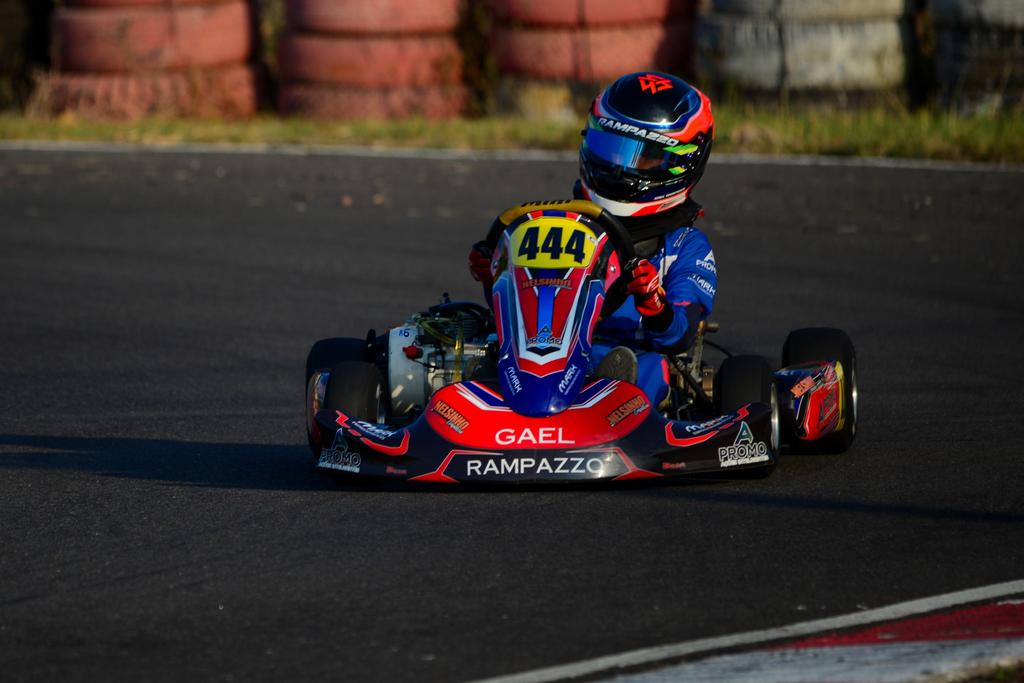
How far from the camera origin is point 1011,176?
1082 cm

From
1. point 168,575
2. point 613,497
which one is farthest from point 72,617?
point 613,497

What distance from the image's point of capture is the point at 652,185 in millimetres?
5867

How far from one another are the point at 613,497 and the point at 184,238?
18.9 ft

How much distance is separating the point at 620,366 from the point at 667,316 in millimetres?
267

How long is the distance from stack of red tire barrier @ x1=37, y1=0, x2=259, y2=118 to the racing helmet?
7.82 metres

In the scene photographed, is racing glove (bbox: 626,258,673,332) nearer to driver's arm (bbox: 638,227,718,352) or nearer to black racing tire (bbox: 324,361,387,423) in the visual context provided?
driver's arm (bbox: 638,227,718,352)

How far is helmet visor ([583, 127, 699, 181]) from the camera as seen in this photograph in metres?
5.84

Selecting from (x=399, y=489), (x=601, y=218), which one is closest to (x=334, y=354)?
(x=399, y=489)

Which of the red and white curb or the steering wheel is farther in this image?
the steering wheel

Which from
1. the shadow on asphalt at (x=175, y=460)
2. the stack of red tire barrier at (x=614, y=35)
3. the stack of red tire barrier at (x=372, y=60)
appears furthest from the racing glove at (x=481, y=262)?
the stack of red tire barrier at (x=372, y=60)

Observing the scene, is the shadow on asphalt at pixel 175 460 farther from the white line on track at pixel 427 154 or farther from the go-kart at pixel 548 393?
the white line on track at pixel 427 154

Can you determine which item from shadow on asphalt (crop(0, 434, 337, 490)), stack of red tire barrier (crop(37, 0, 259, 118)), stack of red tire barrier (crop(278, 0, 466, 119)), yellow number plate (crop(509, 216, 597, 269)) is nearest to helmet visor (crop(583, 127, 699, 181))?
yellow number plate (crop(509, 216, 597, 269))

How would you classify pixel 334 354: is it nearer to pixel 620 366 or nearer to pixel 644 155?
pixel 620 366

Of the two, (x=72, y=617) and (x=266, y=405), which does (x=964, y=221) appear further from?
(x=72, y=617)
